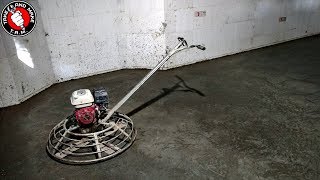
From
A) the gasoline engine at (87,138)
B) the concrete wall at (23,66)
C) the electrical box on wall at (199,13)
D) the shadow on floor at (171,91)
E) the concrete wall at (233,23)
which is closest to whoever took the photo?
the gasoline engine at (87,138)

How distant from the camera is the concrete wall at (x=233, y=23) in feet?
20.7

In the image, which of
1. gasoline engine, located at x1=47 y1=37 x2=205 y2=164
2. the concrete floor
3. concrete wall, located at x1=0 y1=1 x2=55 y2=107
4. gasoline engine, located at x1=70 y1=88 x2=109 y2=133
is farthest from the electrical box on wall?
gasoline engine, located at x1=70 y1=88 x2=109 y2=133

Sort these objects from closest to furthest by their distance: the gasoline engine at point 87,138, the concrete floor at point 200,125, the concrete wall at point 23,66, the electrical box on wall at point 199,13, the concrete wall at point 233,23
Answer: the concrete floor at point 200,125, the gasoline engine at point 87,138, the concrete wall at point 23,66, the concrete wall at point 233,23, the electrical box on wall at point 199,13

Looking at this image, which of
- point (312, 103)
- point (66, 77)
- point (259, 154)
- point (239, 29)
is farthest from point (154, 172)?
point (239, 29)

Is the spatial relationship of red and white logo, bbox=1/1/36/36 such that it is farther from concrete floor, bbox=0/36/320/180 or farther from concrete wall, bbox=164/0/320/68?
concrete wall, bbox=164/0/320/68

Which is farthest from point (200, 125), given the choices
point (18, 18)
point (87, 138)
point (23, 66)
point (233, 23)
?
point (233, 23)

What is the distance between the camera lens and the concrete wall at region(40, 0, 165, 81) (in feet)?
18.5

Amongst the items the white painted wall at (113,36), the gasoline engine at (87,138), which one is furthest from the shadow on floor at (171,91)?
the white painted wall at (113,36)

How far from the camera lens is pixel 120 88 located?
554cm

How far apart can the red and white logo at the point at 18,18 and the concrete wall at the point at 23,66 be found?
0.34ft

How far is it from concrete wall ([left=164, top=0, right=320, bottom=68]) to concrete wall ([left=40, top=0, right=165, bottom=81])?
44cm

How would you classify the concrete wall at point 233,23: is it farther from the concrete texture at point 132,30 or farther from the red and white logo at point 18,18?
the red and white logo at point 18,18

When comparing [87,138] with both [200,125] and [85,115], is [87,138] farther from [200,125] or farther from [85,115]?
[200,125]

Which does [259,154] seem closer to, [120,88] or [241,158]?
[241,158]
